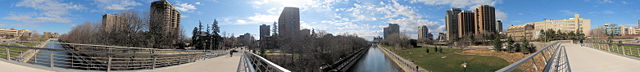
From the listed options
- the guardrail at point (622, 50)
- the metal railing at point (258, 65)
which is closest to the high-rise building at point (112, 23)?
the metal railing at point (258, 65)

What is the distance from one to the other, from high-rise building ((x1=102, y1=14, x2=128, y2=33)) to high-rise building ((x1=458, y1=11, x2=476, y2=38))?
178 ft

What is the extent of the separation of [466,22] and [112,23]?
58.0 meters

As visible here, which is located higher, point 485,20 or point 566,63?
point 485,20

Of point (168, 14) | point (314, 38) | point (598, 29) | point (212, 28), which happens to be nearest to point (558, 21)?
point (598, 29)

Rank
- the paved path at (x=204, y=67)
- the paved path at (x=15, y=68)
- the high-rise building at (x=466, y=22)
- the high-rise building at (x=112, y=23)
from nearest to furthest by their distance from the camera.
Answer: the paved path at (x=15, y=68)
the paved path at (x=204, y=67)
the high-rise building at (x=112, y=23)
the high-rise building at (x=466, y=22)

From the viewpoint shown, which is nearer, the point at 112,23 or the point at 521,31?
the point at 112,23

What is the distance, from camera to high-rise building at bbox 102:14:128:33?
48.4 feet

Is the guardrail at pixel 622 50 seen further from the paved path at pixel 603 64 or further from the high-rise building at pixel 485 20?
the high-rise building at pixel 485 20

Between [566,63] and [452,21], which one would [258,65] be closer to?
[566,63]

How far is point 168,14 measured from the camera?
28406mm

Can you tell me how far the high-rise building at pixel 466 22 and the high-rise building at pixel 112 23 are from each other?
178 feet

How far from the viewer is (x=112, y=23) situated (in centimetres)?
1592

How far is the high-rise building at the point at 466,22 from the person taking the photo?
167 feet

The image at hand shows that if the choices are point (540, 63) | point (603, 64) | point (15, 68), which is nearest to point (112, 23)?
point (15, 68)
